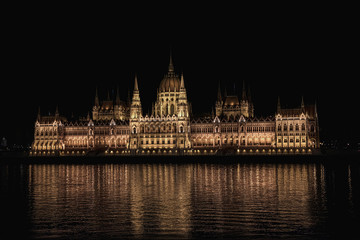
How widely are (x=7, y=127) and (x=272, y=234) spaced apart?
11236cm

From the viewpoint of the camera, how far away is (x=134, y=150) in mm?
117062

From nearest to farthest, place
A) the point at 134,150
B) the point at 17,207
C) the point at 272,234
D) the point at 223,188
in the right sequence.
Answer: the point at 272,234 → the point at 17,207 → the point at 223,188 → the point at 134,150

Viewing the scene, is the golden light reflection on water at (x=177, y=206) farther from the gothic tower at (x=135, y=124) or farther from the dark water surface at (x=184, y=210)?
the gothic tower at (x=135, y=124)

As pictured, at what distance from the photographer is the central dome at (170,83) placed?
130m

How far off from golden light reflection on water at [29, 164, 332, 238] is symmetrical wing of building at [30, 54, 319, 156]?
6116cm

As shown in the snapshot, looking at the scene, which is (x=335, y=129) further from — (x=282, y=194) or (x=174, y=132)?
(x=282, y=194)

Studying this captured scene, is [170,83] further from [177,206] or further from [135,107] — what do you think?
[177,206]

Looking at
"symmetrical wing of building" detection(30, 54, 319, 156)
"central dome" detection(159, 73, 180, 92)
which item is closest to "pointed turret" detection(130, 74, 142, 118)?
"symmetrical wing of building" detection(30, 54, 319, 156)

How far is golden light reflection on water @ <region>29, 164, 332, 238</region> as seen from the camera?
26.7 metres

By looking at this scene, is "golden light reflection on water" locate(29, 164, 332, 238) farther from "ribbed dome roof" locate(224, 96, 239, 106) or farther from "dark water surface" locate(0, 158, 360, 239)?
"ribbed dome roof" locate(224, 96, 239, 106)

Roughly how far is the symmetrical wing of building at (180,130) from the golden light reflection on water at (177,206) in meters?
61.2

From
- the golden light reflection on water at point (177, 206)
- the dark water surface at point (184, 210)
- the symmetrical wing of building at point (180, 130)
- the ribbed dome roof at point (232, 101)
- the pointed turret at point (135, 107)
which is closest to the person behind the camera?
the dark water surface at point (184, 210)

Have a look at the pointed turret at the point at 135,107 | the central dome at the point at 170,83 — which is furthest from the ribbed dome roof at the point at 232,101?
the pointed turret at the point at 135,107

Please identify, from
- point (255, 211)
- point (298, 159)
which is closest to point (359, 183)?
point (255, 211)
